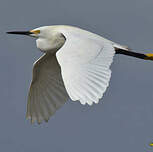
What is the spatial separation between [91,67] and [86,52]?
0.73 m

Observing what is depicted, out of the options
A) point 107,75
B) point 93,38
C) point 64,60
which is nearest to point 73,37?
point 93,38

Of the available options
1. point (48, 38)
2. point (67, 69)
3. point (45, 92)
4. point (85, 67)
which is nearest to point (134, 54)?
point (48, 38)

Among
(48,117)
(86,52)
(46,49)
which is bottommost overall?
(48,117)

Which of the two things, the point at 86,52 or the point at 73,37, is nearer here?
the point at 86,52

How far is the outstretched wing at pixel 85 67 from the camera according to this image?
25.7ft

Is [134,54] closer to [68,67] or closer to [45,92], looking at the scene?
[45,92]

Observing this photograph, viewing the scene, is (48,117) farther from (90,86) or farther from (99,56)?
(90,86)

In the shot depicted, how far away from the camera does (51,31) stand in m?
11.2

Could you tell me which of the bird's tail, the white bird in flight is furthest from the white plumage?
the bird's tail

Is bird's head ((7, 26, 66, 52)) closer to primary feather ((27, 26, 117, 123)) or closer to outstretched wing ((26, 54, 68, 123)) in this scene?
primary feather ((27, 26, 117, 123))

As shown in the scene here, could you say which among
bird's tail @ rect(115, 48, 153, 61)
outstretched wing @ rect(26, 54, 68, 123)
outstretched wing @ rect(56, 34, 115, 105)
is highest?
outstretched wing @ rect(56, 34, 115, 105)

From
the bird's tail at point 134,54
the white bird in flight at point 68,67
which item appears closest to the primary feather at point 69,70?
the white bird in flight at point 68,67

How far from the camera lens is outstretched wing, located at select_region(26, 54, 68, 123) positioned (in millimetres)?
12109

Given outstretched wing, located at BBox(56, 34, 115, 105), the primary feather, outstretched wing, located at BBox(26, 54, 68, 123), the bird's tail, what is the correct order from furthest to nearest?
outstretched wing, located at BBox(26, 54, 68, 123) → the bird's tail → the primary feather → outstretched wing, located at BBox(56, 34, 115, 105)
